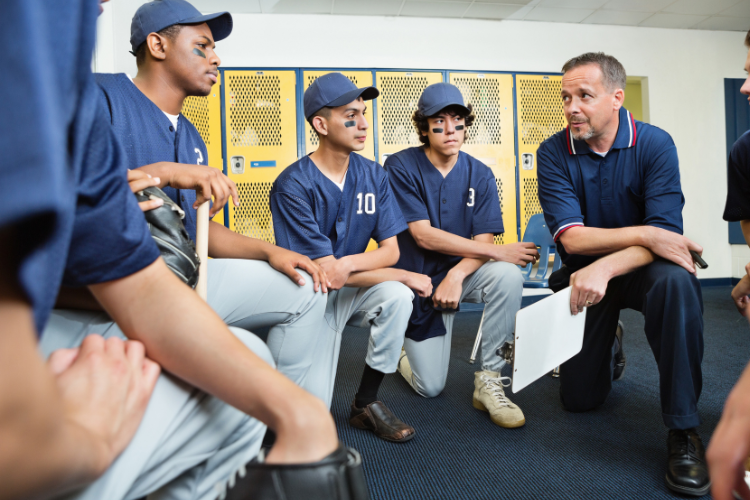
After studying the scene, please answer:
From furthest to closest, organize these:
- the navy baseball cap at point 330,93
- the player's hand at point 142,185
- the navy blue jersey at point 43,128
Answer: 1. the navy baseball cap at point 330,93
2. the player's hand at point 142,185
3. the navy blue jersey at point 43,128

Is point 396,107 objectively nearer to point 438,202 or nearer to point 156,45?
point 438,202

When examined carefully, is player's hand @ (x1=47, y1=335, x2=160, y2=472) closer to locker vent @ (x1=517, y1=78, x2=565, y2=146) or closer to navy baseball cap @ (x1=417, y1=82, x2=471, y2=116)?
navy baseball cap @ (x1=417, y1=82, x2=471, y2=116)

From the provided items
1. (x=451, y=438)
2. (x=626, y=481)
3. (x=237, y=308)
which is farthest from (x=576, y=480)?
(x=237, y=308)

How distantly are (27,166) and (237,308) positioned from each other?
1017mm

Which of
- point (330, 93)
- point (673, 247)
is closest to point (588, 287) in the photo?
point (673, 247)

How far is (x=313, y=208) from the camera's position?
188 cm

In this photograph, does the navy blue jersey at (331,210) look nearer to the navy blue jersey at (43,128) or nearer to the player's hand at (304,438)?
the player's hand at (304,438)

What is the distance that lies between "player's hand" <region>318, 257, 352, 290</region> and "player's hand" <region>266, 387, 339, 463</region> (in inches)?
47.1

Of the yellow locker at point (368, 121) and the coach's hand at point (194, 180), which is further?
the yellow locker at point (368, 121)

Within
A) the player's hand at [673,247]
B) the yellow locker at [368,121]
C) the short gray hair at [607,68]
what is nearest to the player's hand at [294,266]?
the player's hand at [673,247]

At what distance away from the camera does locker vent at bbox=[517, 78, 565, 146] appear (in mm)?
4418

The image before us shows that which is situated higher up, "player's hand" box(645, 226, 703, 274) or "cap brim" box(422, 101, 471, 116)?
"cap brim" box(422, 101, 471, 116)

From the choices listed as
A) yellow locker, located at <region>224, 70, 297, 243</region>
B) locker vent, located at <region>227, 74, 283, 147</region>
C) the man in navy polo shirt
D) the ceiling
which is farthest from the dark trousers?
the ceiling

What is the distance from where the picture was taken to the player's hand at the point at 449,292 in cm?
199
